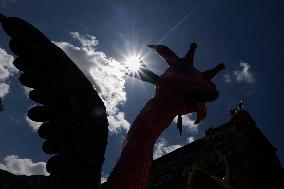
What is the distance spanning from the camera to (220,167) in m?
13.7

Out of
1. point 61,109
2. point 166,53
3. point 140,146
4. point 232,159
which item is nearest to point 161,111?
point 140,146

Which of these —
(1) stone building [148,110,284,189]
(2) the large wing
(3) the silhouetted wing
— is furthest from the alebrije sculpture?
(1) stone building [148,110,284,189]

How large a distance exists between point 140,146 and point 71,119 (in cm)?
46

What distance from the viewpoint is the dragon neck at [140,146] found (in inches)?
69.7

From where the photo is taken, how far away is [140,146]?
6.26 ft

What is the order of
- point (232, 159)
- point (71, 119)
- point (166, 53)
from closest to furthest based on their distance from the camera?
point (71, 119), point (166, 53), point (232, 159)

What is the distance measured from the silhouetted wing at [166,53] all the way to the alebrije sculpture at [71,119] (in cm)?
43

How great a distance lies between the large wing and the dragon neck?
0.62 ft

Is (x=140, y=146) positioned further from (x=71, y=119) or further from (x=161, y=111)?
(x=71, y=119)

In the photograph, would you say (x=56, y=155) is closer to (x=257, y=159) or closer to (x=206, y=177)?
(x=206, y=177)

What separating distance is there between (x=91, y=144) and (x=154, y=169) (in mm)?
15479

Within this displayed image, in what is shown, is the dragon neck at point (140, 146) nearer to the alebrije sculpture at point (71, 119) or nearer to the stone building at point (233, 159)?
the alebrije sculpture at point (71, 119)

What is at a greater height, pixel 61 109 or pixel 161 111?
pixel 161 111

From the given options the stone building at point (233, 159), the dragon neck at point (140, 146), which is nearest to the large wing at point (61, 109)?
the dragon neck at point (140, 146)
